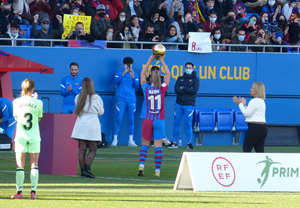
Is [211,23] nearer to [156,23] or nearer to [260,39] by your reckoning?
[260,39]

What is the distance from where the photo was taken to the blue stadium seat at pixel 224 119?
20.2 m

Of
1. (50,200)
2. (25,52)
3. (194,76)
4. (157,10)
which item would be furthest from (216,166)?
(157,10)

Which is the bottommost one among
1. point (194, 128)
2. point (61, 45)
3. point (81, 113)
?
point (194, 128)

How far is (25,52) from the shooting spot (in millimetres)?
18672

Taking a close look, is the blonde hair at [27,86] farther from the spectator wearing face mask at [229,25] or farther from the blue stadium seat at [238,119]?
the spectator wearing face mask at [229,25]

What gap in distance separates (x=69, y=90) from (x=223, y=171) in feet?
27.0

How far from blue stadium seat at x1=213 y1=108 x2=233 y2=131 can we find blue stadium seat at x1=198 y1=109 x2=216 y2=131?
0.17 m

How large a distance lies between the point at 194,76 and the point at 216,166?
29.0ft

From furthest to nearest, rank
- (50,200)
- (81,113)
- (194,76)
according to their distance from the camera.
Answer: (194,76) → (81,113) → (50,200)

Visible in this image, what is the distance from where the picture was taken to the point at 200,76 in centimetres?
2038

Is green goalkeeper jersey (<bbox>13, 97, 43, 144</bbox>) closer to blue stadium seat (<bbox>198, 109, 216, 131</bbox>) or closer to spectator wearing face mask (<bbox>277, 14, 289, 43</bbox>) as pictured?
blue stadium seat (<bbox>198, 109, 216, 131</bbox>)

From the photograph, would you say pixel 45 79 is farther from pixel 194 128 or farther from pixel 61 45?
pixel 194 128

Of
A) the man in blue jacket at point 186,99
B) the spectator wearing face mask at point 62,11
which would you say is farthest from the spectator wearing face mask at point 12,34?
the man in blue jacket at point 186,99

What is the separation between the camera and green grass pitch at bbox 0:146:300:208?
8688 millimetres
